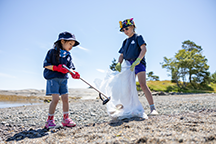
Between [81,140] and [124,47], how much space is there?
2358mm

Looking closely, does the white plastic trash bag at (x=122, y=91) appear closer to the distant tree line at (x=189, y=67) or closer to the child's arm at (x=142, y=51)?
the child's arm at (x=142, y=51)

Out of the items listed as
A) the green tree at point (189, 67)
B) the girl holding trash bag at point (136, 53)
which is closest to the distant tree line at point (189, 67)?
the green tree at point (189, 67)

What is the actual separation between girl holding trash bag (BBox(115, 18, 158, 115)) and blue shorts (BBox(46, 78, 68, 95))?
4.28ft

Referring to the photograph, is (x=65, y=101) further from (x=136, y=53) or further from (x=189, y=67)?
(x=189, y=67)

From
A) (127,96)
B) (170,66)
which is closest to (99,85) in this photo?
(127,96)

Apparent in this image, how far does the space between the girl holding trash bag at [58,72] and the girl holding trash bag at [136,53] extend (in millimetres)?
1218

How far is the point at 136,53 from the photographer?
3361 millimetres

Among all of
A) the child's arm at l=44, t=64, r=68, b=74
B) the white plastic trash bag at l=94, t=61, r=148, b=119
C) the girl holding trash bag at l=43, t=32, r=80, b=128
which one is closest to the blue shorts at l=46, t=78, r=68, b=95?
the girl holding trash bag at l=43, t=32, r=80, b=128

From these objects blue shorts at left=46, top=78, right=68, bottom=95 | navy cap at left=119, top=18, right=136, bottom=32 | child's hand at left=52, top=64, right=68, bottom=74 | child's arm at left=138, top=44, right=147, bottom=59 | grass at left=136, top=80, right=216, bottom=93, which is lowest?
grass at left=136, top=80, right=216, bottom=93

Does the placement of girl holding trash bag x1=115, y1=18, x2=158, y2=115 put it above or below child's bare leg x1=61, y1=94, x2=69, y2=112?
above

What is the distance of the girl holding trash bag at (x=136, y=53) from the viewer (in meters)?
3.23

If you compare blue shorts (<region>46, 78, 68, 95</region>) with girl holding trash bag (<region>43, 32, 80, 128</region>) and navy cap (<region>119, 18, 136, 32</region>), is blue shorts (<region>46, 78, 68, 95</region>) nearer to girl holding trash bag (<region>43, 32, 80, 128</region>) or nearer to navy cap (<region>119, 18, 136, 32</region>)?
girl holding trash bag (<region>43, 32, 80, 128</region>)

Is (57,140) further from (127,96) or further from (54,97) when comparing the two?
(127,96)

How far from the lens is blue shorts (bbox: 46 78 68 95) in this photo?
9.27 feet
